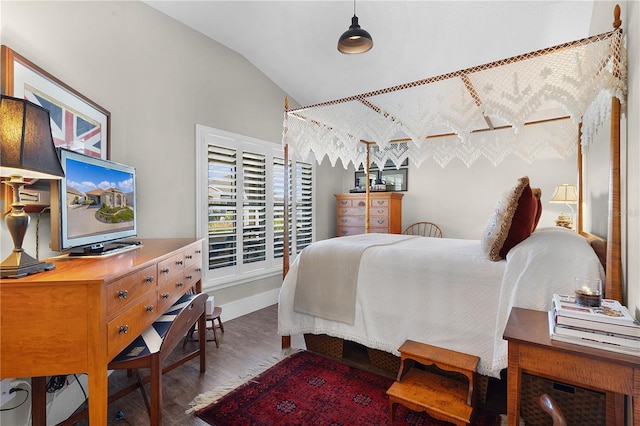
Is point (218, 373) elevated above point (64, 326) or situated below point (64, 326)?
below

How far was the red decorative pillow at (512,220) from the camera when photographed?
181 centimetres

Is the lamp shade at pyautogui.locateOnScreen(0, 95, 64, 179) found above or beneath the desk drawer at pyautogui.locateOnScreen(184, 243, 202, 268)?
above

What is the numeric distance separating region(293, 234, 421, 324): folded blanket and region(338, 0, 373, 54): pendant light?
1.58 metres

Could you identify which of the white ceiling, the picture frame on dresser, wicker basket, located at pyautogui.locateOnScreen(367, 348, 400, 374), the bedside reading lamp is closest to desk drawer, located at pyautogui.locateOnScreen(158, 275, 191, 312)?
the bedside reading lamp

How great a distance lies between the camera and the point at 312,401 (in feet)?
6.43

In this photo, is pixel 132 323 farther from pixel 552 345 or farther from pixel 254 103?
pixel 254 103

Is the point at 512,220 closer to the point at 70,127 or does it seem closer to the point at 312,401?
the point at 312,401

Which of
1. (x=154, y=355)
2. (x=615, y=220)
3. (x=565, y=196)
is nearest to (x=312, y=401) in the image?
(x=154, y=355)

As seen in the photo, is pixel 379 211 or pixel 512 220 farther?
pixel 379 211

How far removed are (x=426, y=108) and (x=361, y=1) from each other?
3.81ft

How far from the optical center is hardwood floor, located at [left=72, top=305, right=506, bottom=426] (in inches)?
73.0

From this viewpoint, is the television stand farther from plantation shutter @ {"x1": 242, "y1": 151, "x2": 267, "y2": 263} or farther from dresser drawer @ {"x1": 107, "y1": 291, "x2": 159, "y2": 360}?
plantation shutter @ {"x1": 242, "y1": 151, "x2": 267, "y2": 263}

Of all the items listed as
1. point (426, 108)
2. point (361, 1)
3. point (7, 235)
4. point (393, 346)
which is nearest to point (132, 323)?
point (7, 235)

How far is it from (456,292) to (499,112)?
3.83ft
